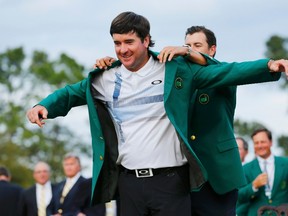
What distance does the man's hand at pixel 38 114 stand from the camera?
6.47m

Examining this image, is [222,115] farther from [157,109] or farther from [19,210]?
[19,210]

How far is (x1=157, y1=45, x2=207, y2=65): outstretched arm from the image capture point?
633 centimetres

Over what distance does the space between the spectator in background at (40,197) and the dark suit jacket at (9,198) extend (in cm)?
71

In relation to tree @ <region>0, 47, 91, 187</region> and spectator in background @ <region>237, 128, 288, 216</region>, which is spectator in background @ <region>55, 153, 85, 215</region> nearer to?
spectator in background @ <region>237, 128, 288, 216</region>

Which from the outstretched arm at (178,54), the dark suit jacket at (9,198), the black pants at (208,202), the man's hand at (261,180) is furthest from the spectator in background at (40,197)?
the outstretched arm at (178,54)

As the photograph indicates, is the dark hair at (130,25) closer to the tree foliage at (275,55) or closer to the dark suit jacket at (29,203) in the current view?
→ the dark suit jacket at (29,203)

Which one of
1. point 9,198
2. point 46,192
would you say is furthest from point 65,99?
point 9,198

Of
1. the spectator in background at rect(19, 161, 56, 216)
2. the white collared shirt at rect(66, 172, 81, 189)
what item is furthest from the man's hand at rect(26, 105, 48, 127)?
the spectator in background at rect(19, 161, 56, 216)

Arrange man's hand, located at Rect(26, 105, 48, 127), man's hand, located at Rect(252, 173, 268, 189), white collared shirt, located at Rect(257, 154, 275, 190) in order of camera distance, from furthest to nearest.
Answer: white collared shirt, located at Rect(257, 154, 275, 190) < man's hand, located at Rect(252, 173, 268, 189) < man's hand, located at Rect(26, 105, 48, 127)

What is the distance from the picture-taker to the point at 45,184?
14.5 m

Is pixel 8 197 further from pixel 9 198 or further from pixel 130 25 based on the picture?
pixel 130 25

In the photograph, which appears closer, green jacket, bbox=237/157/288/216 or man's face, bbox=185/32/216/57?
man's face, bbox=185/32/216/57

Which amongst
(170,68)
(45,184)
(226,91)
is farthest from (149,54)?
(45,184)

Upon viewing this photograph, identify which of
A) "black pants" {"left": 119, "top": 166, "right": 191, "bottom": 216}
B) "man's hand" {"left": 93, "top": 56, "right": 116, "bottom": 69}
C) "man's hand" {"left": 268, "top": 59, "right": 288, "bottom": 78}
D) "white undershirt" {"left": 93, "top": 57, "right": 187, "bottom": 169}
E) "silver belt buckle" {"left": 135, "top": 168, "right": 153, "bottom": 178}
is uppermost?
"man's hand" {"left": 93, "top": 56, "right": 116, "bottom": 69}
